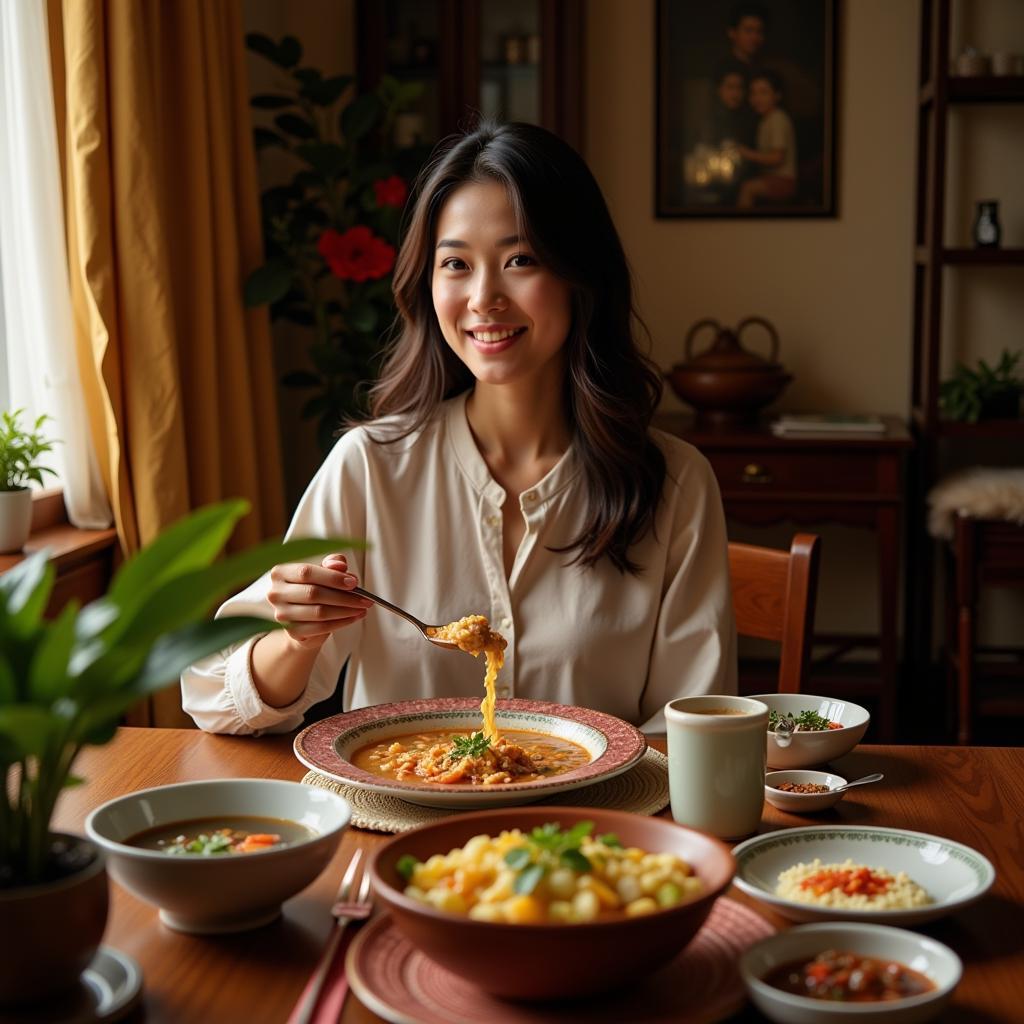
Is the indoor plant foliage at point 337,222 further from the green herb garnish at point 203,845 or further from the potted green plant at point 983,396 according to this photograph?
the green herb garnish at point 203,845

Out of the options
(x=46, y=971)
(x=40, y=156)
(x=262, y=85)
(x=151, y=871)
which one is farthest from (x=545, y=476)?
(x=262, y=85)

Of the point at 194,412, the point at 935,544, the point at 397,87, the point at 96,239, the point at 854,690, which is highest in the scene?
the point at 397,87

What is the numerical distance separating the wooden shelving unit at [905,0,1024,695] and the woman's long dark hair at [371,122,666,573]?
2034mm

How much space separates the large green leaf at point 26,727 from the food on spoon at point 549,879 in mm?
267

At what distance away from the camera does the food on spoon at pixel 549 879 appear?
0.89m

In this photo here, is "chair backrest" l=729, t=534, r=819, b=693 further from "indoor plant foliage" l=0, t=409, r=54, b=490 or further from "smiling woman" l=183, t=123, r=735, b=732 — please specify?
"indoor plant foliage" l=0, t=409, r=54, b=490

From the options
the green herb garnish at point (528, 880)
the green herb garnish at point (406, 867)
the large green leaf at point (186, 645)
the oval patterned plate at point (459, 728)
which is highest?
the large green leaf at point (186, 645)

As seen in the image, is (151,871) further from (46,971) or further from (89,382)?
(89,382)

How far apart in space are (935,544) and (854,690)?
612 millimetres

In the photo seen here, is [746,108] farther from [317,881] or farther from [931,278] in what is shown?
[317,881]

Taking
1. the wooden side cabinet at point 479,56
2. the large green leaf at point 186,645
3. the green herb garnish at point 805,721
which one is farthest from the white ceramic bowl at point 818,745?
the wooden side cabinet at point 479,56

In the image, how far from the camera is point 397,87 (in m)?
3.76

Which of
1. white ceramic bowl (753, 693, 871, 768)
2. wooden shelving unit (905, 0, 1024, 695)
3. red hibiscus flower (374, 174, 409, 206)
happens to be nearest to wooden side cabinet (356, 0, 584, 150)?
red hibiscus flower (374, 174, 409, 206)

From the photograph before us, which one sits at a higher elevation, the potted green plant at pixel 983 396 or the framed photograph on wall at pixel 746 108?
the framed photograph on wall at pixel 746 108
